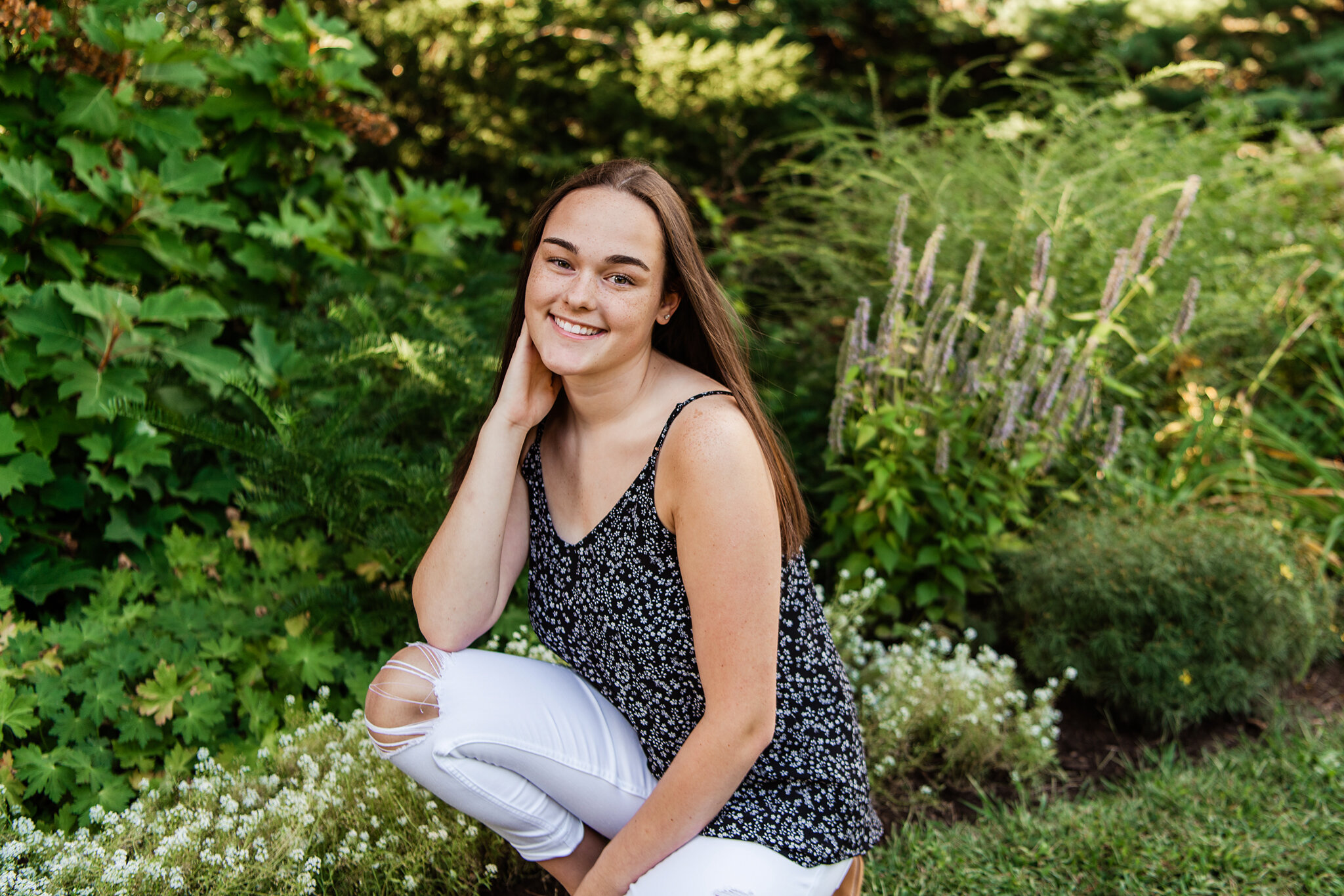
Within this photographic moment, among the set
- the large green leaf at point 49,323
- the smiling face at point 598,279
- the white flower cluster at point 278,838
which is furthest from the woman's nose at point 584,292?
the large green leaf at point 49,323

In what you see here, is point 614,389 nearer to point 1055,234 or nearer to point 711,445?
point 711,445

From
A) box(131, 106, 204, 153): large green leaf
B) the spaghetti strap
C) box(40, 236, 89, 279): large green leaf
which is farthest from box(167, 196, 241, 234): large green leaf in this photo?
the spaghetti strap

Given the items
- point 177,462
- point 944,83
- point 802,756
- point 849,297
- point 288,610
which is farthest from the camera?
point 944,83

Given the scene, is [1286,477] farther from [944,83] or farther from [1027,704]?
[944,83]

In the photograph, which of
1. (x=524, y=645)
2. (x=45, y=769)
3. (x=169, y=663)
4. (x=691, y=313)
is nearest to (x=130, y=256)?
(x=169, y=663)

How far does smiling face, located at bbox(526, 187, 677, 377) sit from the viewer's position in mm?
1704

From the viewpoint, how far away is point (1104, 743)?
2842mm

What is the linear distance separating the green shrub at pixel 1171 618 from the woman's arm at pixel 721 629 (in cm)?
166

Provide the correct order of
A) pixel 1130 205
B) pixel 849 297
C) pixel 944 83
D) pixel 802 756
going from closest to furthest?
pixel 802 756
pixel 1130 205
pixel 849 297
pixel 944 83

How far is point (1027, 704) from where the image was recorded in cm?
303

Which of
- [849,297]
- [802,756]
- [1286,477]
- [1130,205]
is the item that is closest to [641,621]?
[802,756]

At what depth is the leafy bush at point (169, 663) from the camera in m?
2.17

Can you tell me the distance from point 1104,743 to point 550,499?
1.94m

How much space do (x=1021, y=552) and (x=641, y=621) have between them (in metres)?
1.77
